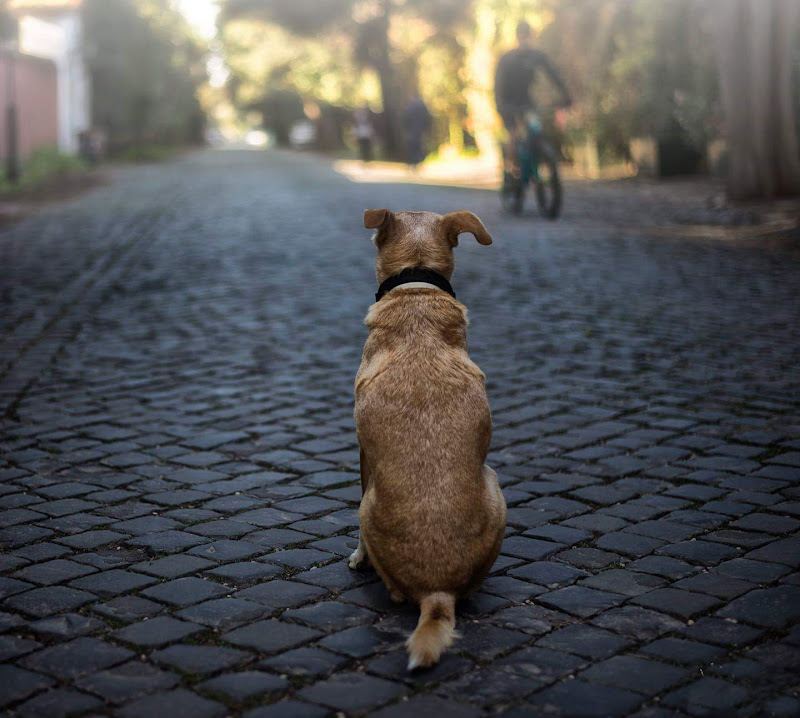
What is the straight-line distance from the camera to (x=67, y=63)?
36.1 metres

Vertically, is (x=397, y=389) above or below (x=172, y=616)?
above

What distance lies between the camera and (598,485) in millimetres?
4879

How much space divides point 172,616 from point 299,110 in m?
80.0

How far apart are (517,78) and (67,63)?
84.2 ft

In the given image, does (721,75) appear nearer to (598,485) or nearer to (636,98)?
(636,98)

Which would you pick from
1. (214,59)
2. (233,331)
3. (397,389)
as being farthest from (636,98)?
(214,59)

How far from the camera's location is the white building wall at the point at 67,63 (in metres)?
33.7

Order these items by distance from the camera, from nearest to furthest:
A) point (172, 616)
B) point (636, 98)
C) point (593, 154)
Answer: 1. point (172, 616)
2. point (636, 98)
3. point (593, 154)

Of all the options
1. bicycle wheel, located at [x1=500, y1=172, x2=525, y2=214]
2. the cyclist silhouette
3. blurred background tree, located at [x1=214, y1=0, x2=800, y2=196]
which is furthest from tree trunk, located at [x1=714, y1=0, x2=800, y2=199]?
bicycle wheel, located at [x1=500, y1=172, x2=525, y2=214]

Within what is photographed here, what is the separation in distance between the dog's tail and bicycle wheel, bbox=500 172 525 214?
41.2 ft

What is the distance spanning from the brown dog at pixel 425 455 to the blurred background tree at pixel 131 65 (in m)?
35.6

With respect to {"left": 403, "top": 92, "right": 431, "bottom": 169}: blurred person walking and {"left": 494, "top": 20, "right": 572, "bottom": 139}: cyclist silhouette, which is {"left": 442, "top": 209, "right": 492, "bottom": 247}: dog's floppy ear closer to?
{"left": 494, "top": 20, "right": 572, "bottom": 139}: cyclist silhouette

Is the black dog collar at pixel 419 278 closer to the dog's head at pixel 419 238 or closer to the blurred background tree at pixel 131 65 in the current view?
the dog's head at pixel 419 238

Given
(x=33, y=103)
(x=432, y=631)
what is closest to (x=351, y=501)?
(x=432, y=631)
